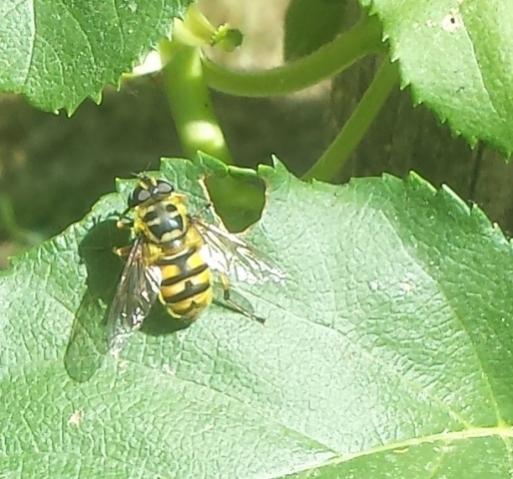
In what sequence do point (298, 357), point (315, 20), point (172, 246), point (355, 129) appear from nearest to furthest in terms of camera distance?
1. point (298, 357)
2. point (172, 246)
3. point (355, 129)
4. point (315, 20)

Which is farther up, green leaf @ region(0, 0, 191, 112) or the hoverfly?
green leaf @ region(0, 0, 191, 112)

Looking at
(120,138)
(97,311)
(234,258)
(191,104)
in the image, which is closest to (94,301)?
(97,311)

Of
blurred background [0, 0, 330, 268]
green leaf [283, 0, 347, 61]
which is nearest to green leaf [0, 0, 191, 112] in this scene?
green leaf [283, 0, 347, 61]

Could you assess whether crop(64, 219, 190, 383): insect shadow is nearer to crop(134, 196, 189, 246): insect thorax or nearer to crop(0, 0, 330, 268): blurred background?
crop(134, 196, 189, 246): insect thorax

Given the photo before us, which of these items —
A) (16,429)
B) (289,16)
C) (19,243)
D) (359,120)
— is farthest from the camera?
(19,243)

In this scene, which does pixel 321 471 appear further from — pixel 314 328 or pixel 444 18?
pixel 444 18

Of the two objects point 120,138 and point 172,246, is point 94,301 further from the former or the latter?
point 120,138

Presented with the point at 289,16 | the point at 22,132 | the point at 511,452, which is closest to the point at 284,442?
the point at 511,452
